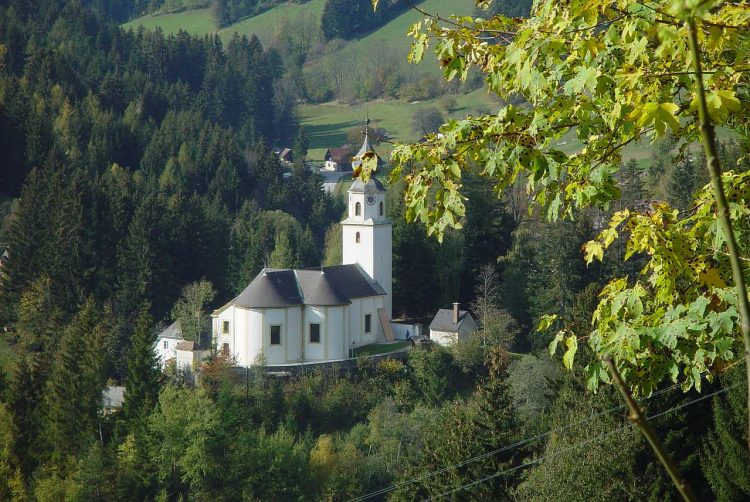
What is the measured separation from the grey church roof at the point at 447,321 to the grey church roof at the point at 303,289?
251 centimetres

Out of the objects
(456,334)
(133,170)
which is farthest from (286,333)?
(133,170)

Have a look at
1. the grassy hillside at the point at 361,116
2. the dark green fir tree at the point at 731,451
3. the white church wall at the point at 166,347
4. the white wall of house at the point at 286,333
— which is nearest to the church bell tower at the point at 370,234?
the white wall of house at the point at 286,333

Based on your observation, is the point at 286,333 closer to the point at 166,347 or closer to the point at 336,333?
the point at 336,333

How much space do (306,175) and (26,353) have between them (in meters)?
39.5

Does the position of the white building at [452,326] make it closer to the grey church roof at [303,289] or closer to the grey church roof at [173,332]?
the grey church roof at [303,289]

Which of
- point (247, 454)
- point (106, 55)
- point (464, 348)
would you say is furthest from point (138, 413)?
point (106, 55)

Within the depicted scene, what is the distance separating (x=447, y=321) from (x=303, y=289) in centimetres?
600

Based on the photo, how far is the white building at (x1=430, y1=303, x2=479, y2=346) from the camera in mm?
46156

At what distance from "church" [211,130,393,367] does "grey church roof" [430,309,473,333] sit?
1897 mm

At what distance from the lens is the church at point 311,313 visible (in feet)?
145

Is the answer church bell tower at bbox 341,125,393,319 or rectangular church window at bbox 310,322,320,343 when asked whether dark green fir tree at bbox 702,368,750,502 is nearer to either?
rectangular church window at bbox 310,322,320,343

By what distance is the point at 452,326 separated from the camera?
46.8 m

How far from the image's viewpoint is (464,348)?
43031 millimetres

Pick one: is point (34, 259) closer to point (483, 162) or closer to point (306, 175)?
point (306, 175)
